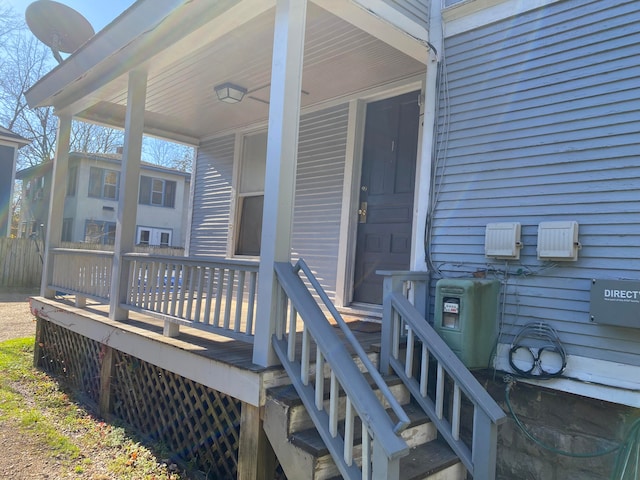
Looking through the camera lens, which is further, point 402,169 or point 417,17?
point 402,169

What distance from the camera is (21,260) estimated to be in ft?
43.7

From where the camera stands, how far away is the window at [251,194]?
232 inches

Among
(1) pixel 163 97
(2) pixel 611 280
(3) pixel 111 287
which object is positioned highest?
(1) pixel 163 97

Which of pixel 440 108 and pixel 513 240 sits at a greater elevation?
pixel 440 108

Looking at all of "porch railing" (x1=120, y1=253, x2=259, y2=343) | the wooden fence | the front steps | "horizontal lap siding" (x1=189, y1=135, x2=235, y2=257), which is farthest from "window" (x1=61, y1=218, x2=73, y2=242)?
the front steps

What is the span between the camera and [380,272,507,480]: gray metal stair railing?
2.29m

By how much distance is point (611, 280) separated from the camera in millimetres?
2484

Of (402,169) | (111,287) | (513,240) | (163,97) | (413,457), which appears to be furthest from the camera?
(163,97)

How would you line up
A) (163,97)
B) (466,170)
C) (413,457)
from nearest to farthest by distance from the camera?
(413,457) < (466,170) < (163,97)

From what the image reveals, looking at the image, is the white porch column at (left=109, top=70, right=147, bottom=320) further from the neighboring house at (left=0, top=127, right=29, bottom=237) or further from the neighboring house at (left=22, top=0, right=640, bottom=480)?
the neighboring house at (left=0, top=127, right=29, bottom=237)

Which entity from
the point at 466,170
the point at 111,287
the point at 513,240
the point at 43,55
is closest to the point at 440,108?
the point at 466,170

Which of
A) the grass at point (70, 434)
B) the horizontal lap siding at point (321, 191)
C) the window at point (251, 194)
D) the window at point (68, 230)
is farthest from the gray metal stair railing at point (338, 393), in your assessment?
the window at point (68, 230)

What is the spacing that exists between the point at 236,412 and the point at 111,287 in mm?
1811

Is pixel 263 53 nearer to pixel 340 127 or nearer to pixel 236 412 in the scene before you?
pixel 340 127
